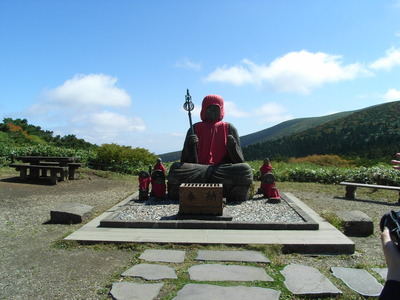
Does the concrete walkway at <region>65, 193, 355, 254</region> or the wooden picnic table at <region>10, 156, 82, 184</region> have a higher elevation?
the wooden picnic table at <region>10, 156, 82, 184</region>

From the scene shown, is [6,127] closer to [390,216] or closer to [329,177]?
[329,177]

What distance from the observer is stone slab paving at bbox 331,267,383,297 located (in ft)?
11.4

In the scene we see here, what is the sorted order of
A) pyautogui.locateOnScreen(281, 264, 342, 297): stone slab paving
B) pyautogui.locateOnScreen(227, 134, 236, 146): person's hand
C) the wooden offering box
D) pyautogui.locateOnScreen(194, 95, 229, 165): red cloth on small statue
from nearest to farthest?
pyautogui.locateOnScreen(281, 264, 342, 297): stone slab paving → the wooden offering box → pyautogui.locateOnScreen(227, 134, 236, 146): person's hand → pyautogui.locateOnScreen(194, 95, 229, 165): red cloth on small statue

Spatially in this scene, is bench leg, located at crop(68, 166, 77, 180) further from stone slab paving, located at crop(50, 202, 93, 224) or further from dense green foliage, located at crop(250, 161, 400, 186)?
dense green foliage, located at crop(250, 161, 400, 186)

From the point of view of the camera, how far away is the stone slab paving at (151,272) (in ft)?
12.4

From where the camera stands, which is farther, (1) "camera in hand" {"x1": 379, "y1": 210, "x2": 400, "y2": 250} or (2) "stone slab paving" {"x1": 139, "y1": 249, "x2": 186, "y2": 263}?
(2) "stone slab paving" {"x1": 139, "y1": 249, "x2": 186, "y2": 263}

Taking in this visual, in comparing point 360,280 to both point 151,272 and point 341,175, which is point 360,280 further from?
point 341,175

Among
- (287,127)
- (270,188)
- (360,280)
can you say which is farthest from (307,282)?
(287,127)

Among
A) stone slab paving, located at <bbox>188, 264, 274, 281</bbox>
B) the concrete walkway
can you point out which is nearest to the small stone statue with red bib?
the concrete walkway

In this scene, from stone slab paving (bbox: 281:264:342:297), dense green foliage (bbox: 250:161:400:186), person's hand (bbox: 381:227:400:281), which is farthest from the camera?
dense green foliage (bbox: 250:161:400:186)

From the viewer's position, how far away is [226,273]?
12.8ft

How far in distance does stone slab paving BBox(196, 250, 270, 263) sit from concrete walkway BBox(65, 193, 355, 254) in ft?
1.10

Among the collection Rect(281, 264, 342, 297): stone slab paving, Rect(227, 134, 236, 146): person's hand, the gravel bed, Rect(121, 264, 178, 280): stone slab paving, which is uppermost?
Rect(227, 134, 236, 146): person's hand

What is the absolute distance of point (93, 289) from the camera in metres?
3.53
